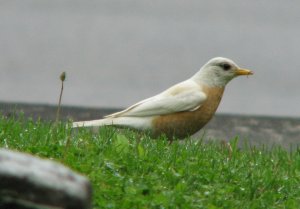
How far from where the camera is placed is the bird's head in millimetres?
10062

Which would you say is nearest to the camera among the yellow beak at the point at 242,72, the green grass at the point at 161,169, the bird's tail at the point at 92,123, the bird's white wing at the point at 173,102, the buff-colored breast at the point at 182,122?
the green grass at the point at 161,169

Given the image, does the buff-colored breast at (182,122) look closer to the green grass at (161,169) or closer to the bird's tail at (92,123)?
the bird's tail at (92,123)

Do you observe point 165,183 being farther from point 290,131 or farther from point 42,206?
point 290,131

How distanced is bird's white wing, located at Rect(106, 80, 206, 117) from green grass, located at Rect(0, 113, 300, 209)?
1.64 meters

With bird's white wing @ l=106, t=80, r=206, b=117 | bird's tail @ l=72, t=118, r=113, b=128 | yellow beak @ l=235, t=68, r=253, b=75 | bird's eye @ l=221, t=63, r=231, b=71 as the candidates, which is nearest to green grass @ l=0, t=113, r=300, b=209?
bird's tail @ l=72, t=118, r=113, b=128

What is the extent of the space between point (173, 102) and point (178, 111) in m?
0.13

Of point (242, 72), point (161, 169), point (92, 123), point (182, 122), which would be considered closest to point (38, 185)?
point (161, 169)

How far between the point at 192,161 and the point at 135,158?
19.2 inches

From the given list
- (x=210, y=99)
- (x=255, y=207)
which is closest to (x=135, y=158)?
(x=255, y=207)

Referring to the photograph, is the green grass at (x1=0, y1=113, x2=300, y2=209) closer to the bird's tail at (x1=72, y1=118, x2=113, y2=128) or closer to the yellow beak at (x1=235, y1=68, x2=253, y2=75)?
the bird's tail at (x1=72, y1=118, x2=113, y2=128)

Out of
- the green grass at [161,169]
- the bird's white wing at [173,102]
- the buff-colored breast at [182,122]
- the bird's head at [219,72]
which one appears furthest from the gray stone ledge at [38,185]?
the bird's head at [219,72]

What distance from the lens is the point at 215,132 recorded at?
41.2 feet

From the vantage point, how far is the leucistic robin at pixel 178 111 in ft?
31.3

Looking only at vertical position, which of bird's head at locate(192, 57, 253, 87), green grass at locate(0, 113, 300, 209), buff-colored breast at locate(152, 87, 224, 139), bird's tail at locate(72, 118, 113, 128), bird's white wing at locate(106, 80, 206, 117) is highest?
bird's head at locate(192, 57, 253, 87)
